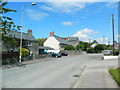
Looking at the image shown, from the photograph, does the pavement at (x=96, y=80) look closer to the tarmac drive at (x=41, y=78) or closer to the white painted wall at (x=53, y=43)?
the tarmac drive at (x=41, y=78)

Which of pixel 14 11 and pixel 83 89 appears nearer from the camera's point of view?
pixel 83 89

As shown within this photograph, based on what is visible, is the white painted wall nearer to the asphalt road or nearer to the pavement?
the asphalt road

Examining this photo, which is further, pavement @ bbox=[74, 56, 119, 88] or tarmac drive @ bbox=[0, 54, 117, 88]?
tarmac drive @ bbox=[0, 54, 117, 88]

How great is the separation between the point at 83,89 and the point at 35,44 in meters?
36.9

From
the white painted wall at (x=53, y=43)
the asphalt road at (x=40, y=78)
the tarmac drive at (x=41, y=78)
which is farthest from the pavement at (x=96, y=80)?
the white painted wall at (x=53, y=43)

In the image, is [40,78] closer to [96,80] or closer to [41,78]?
[41,78]

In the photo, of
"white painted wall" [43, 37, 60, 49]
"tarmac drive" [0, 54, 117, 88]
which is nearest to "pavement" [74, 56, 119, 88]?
"tarmac drive" [0, 54, 117, 88]

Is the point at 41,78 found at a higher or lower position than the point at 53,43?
lower

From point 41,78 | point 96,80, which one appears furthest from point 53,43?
point 96,80

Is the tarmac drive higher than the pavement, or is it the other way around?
the pavement

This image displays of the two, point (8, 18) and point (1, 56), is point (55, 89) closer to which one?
point (8, 18)

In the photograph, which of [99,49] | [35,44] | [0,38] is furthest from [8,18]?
[99,49]

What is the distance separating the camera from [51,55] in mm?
35062

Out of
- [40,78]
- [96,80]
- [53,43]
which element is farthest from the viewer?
[53,43]
